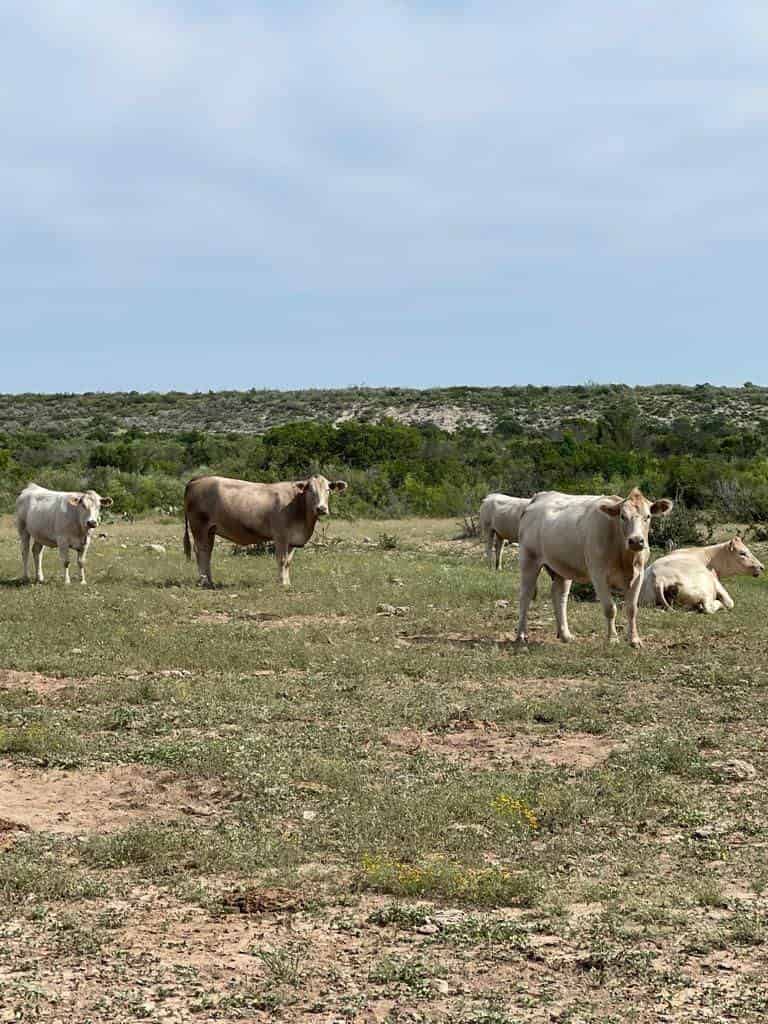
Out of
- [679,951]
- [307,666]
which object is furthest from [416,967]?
[307,666]

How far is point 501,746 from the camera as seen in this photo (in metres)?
9.08

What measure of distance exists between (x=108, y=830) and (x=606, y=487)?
24.4 meters

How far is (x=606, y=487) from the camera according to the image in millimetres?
30375

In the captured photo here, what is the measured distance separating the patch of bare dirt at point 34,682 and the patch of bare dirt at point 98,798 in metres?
2.52

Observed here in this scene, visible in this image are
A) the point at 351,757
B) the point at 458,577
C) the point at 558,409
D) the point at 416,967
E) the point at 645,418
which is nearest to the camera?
the point at 416,967

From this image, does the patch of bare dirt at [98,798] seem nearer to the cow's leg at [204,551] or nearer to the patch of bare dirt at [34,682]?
the patch of bare dirt at [34,682]

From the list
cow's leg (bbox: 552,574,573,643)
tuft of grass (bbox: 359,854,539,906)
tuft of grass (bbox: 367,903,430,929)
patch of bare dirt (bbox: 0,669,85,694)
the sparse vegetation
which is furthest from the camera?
the sparse vegetation

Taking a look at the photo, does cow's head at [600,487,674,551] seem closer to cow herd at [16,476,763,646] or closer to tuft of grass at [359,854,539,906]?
cow herd at [16,476,763,646]

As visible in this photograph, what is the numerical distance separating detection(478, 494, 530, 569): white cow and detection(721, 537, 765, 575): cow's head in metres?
4.23

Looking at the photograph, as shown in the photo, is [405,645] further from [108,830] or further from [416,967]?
[416,967]

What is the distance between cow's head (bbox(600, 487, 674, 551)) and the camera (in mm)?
12883

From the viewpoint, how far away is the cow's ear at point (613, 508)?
13039 millimetres

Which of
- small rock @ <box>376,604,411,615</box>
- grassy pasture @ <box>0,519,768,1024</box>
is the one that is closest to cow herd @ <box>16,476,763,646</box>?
grassy pasture @ <box>0,519,768,1024</box>

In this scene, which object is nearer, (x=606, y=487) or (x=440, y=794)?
(x=440, y=794)
